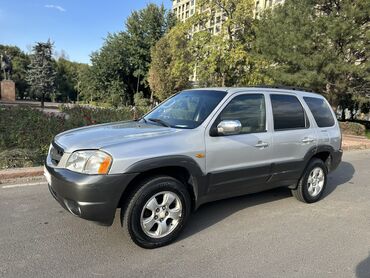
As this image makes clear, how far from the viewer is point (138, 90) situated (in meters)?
45.0

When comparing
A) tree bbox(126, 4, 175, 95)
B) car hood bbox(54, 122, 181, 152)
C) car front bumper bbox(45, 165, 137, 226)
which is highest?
tree bbox(126, 4, 175, 95)

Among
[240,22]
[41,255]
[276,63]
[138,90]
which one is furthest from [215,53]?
[138,90]

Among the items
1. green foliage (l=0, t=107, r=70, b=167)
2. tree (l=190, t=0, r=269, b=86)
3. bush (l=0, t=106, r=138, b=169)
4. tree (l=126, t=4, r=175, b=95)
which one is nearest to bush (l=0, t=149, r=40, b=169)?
bush (l=0, t=106, r=138, b=169)

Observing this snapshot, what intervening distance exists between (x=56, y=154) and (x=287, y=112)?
326 centimetres

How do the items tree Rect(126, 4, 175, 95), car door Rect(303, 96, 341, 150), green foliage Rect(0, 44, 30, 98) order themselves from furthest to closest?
green foliage Rect(0, 44, 30, 98) < tree Rect(126, 4, 175, 95) < car door Rect(303, 96, 341, 150)

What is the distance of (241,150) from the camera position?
4520mm

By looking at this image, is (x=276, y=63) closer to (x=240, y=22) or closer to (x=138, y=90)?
(x=240, y=22)

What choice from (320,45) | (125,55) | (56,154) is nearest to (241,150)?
(56,154)

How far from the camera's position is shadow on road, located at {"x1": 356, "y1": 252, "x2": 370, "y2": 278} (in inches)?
141

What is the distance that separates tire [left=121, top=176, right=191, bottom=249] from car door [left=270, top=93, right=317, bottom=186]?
1662 mm

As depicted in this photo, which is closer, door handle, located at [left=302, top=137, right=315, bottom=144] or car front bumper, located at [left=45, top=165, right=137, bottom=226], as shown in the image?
car front bumper, located at [left=45, top=165, right=137, bottom=226]

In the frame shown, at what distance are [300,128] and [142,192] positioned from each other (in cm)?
289

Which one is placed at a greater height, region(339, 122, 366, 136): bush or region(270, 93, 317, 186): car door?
region(270, 93, 317, 186): car door

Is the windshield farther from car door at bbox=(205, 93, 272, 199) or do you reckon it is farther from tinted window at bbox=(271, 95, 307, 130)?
tinted window at bbox=(271, 95, 307, 130)
